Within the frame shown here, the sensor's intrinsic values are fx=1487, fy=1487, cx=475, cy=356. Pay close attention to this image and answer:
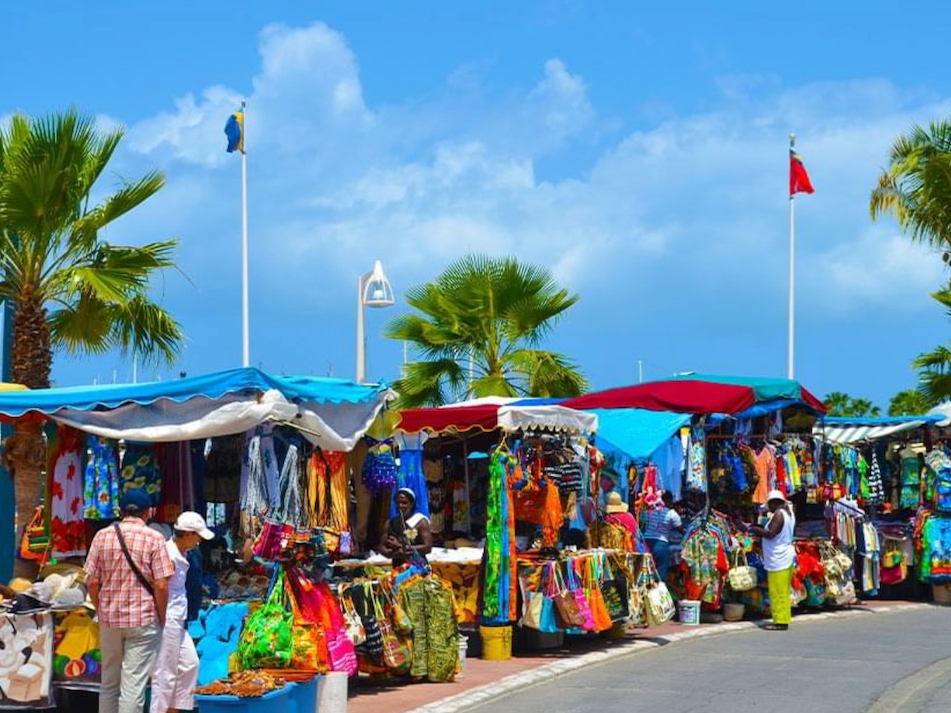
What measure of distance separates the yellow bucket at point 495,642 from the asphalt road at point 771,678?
0.96 m

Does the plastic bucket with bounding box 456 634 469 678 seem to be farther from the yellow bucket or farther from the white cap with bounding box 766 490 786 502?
the white cap with bounding box 766 490 786 502

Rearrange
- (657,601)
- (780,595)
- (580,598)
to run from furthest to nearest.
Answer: (780,595), (657,601), (580,598)

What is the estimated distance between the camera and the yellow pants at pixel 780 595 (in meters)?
17.4

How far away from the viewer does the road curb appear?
11789 millimetres

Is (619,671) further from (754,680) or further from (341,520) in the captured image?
(341,520)

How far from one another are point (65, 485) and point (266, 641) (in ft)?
7.13

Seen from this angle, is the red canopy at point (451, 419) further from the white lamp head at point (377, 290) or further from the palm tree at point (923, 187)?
the palm tree at point (923, 187)

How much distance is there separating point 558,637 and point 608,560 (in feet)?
3.14

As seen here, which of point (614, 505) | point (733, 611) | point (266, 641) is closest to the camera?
point (266, 641)

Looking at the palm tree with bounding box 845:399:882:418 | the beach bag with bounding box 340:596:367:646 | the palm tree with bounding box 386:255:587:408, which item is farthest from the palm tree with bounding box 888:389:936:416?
the beach bag with bounding box 340:596:367:646

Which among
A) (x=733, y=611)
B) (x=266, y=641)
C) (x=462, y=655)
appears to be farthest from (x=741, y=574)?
(x=266, y=641)

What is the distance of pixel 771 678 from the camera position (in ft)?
43.1

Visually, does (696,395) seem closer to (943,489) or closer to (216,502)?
(943,489)

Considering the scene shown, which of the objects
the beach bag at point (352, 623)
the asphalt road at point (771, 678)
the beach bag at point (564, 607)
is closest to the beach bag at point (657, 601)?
the asphalt road at point (771, 678)
